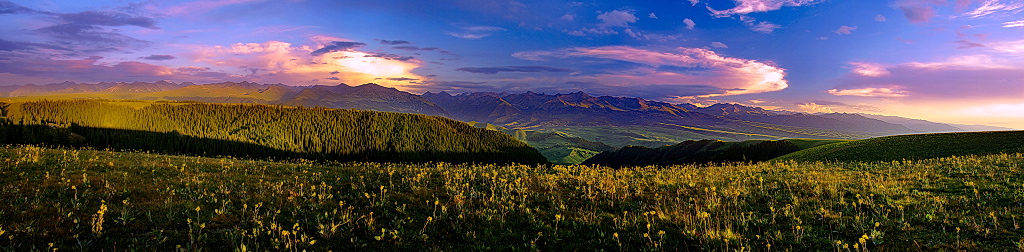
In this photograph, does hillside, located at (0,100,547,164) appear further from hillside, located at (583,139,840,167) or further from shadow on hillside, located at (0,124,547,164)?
hillside, located at (583,139,840,167)

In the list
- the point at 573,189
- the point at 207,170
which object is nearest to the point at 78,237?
the point at 207,170

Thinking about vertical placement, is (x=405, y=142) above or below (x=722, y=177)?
below

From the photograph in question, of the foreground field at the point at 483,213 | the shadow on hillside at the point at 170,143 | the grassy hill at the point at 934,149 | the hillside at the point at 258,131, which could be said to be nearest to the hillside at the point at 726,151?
the grassy hill at the point at 934,149

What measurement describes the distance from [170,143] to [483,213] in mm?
149841

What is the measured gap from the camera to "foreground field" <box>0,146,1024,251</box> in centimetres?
830

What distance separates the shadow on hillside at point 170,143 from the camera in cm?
10081

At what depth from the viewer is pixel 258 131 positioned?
127m

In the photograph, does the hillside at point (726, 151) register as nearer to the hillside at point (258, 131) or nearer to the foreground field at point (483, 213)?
the foreground field at point (483, 213)

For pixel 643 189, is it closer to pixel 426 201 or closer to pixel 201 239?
pixel 426 201

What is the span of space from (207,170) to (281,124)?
131 meters

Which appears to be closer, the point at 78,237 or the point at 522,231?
the point at 78,237

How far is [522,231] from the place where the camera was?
31.4ft

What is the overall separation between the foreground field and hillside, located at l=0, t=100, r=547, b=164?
117301mm

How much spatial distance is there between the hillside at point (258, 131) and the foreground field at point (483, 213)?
11730 cm
